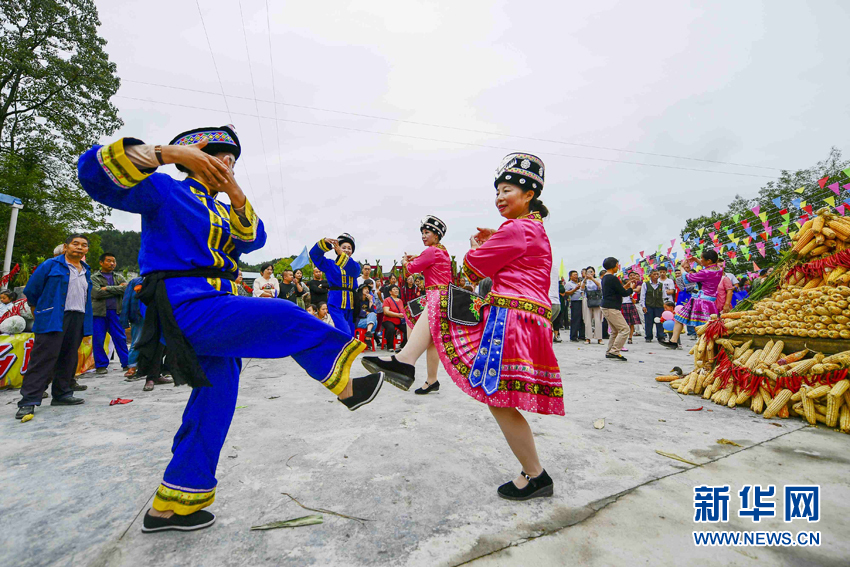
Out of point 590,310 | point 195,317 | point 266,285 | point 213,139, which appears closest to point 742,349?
point 195,317

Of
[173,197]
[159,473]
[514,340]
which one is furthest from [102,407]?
[514,340]

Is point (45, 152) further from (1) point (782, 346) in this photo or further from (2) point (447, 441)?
(1) point (782, 346)

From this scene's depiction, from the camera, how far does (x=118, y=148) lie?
1.54 metres

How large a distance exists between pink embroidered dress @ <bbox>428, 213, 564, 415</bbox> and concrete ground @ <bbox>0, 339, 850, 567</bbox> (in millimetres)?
575

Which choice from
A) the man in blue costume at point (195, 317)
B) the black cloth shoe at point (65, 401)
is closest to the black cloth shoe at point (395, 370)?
the man in blue costume at point (195, 317)

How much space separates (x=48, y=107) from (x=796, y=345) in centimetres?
2819

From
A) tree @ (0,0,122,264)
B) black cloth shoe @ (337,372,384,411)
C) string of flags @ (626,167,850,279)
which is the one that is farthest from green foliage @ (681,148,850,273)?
tree @ (0,0,122,264)

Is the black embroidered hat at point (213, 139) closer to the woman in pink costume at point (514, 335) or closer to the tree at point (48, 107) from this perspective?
the woman in pink costume at point (514, 335)

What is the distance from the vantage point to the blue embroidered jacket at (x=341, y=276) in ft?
21.2

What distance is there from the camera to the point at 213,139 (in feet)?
6.62

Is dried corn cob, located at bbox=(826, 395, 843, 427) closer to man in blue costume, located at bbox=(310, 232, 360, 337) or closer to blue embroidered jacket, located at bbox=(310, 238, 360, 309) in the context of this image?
man in blue costume, located at bbox=(310, 232, 360, 337)

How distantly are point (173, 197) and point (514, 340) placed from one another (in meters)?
1.75

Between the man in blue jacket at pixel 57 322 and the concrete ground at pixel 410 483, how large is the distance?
0.28 m

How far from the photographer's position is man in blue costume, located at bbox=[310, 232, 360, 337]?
6.45m
